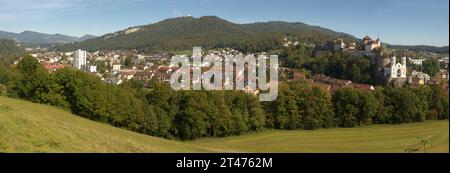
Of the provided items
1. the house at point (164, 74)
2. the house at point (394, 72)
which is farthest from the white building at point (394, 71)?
the house at point (164, 74)

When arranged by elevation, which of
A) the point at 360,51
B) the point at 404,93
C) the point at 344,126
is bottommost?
the point at 344,126

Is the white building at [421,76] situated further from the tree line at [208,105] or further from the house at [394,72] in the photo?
the tree line at [208,105]

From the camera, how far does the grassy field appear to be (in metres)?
9.22

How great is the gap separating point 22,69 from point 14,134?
25.0 metres

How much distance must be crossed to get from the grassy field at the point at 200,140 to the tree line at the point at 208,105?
4.82ft

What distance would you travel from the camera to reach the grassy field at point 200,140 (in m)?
9.22

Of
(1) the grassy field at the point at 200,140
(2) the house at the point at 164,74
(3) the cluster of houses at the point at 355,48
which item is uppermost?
(3) the cluster of houses at the point at 355,48

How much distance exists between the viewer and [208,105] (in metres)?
37.8

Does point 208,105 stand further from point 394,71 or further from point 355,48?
point 355,48

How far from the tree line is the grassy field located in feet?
4.82

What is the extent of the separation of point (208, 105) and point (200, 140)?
3102 millimetres
